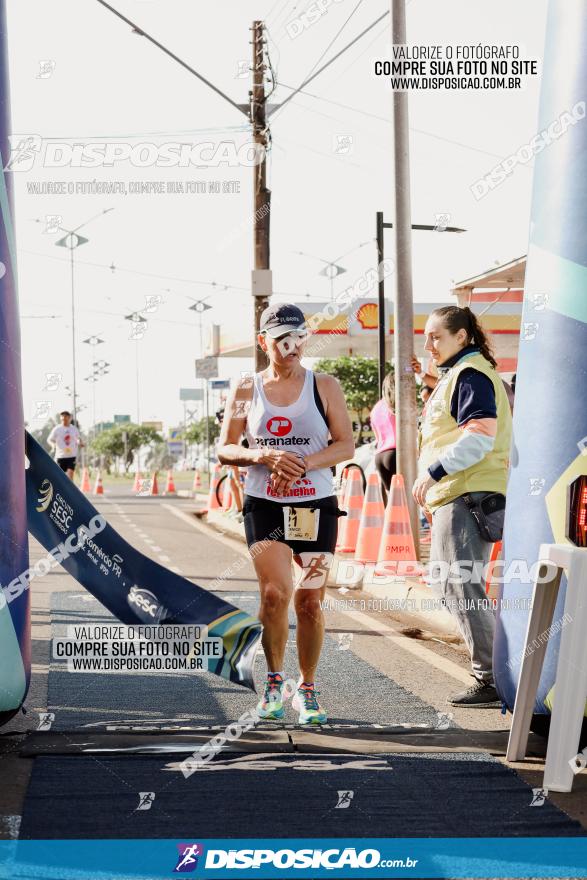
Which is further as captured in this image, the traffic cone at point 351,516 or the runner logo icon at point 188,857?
the traffic cone at point 351,516

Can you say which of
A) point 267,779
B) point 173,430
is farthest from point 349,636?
point 173,430

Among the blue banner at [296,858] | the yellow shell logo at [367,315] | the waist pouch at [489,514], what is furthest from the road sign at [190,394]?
the blue banner at [296,858]

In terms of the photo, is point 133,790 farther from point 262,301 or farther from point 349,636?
point 262,301

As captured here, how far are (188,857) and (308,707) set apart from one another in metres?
2.08

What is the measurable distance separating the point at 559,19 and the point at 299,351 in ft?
6.52

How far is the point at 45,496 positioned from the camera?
240 inches

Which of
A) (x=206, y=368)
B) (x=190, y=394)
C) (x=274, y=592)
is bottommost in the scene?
(x=274, y=592)

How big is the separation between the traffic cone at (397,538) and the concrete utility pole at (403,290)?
0.65 metres

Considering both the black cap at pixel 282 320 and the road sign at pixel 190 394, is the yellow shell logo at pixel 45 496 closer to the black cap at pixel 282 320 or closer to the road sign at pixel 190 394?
the black cap at pixel 282 320

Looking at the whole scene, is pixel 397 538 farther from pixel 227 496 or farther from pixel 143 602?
pixel 227 496

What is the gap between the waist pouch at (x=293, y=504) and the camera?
19.8ft

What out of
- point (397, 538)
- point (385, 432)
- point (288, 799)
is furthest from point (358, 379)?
point (288, 799)

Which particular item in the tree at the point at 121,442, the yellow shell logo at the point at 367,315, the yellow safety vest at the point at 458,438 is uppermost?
the yellow shell logo at the point at 367,315

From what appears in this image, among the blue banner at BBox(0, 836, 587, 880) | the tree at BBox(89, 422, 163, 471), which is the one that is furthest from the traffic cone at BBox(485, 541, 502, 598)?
the tree at BBox(89, 422, 163, 471)
